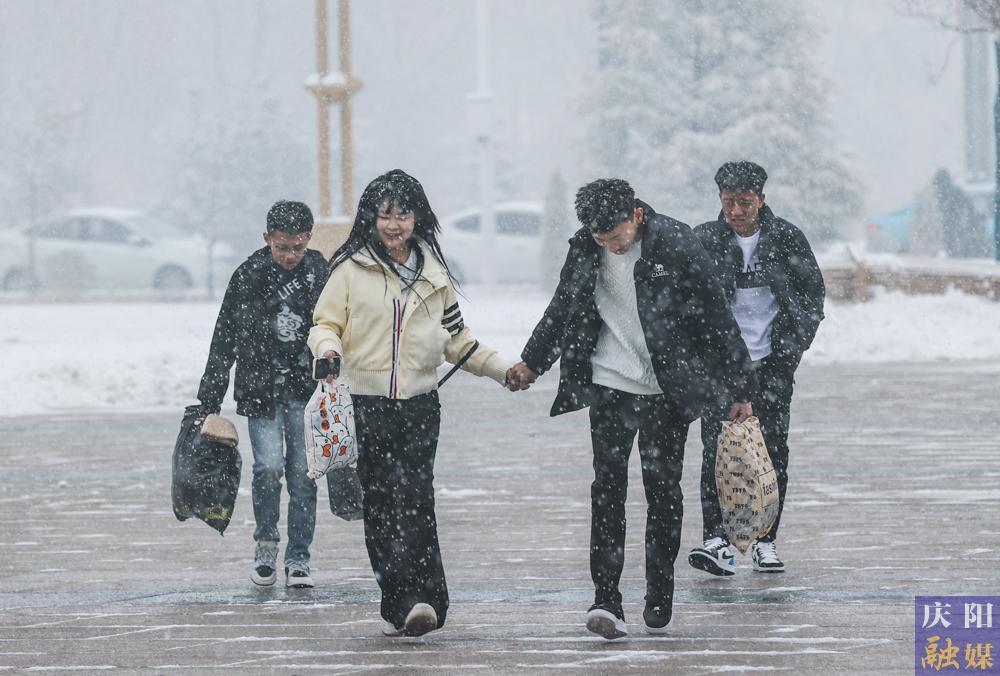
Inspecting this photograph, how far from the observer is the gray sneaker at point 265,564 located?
668cm

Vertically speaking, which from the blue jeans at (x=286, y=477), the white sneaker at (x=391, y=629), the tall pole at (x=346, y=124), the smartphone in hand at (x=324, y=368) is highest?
the tall pole at (x=346, y=124)

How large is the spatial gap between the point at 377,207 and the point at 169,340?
1672 cm

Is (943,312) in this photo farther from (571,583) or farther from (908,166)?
(908,166)

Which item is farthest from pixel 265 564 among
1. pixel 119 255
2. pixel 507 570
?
pixel 119 255

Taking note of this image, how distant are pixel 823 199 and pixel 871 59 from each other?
68113mm

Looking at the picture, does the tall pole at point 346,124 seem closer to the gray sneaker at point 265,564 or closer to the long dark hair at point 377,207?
the gray sneaker at point 265,564

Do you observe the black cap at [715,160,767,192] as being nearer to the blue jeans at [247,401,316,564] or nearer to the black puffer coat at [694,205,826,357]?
the black puffer coat at [694,205,826,357]

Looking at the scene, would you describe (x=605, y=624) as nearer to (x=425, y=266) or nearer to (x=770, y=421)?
(x=425, y=266)

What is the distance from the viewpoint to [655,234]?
Result: 220 inches

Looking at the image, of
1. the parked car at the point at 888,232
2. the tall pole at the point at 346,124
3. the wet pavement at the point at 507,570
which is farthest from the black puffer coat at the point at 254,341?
the parked car at the point at 888,232

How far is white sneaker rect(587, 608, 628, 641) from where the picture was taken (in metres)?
5.44

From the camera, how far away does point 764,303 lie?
22.1 feet

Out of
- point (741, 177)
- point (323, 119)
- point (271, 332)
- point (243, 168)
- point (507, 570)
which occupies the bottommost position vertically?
point (507, 570)

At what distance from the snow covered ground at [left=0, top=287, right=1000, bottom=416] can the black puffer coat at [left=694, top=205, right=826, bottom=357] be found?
9.11 m
